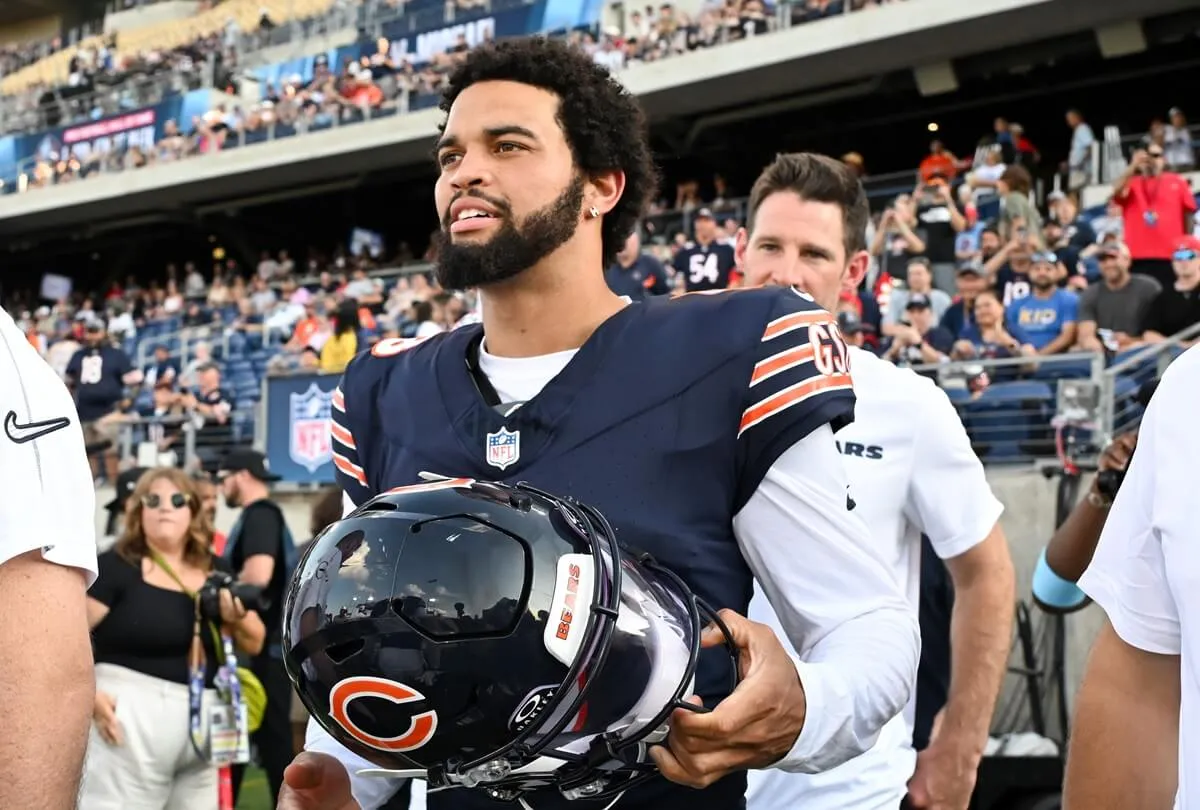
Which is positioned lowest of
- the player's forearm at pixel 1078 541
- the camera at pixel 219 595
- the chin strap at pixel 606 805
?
the camera at pixel 219 595

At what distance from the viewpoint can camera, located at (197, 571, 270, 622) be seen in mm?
4773

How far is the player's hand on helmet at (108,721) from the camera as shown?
177 inches

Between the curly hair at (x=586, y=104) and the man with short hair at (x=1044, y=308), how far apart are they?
6815 millimetres

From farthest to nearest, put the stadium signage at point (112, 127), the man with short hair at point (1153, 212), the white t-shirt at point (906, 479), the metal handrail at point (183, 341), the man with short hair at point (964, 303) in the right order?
the stadium signage at point (112, 127) → the metal handrail at point (183, 341) → the man with short hair at point (1153, 212) → the man with short hair at point (964, 303) → the white t-shirt at point (906, 479)

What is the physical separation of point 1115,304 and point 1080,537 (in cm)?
563

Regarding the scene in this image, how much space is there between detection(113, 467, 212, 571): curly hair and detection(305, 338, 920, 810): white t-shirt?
10.3 ft

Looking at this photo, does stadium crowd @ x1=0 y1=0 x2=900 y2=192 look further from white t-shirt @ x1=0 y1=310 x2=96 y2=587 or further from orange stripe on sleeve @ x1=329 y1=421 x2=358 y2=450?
white t-shirt @ x1=0 y1=310 x2=96 y2=587

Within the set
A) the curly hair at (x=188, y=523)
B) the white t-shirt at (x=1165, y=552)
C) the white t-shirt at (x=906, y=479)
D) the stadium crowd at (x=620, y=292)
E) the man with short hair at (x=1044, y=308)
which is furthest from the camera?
the man with short hair at (x=1044, y=308)

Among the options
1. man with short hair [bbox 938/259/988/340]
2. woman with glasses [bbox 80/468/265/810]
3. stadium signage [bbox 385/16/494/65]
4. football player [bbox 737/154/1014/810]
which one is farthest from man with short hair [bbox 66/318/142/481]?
football player [bbox 737/154/1014/810]

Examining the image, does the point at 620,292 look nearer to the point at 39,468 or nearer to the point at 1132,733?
the point at 1132,733

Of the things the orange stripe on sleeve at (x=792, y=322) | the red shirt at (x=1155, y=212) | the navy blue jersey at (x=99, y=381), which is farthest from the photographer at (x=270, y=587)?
the navy blue jersey at (x=99, y=381)

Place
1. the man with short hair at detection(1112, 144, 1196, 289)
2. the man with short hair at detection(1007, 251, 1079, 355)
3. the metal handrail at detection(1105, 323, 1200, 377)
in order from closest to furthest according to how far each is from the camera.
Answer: the metal handrail at detection(1105, 323, 1200, 377) < the man with short hair at detection(1007, 251, 1079, 355) < the man with short hair at detection(1112, 144, 1196, 289)

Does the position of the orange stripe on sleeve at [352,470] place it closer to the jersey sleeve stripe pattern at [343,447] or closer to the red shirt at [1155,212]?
the jersey sleeve stripe pattern at [343,447]

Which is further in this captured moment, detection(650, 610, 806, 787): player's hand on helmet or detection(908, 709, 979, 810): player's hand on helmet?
detection(908, 709, 979, 810): player's hand on helmet
